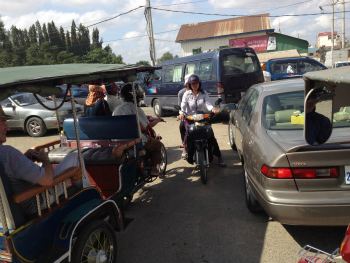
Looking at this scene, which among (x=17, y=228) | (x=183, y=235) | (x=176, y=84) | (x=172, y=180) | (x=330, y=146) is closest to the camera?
(x=17, y=228)

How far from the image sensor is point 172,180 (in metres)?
6.72

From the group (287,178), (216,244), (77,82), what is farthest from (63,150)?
(287,178)

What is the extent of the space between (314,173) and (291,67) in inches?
477

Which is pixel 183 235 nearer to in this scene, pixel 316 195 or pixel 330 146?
pixel 316 195

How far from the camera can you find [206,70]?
12.0 metres

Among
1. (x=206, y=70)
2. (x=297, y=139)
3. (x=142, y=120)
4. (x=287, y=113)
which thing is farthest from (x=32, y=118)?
(x=297, y=139)

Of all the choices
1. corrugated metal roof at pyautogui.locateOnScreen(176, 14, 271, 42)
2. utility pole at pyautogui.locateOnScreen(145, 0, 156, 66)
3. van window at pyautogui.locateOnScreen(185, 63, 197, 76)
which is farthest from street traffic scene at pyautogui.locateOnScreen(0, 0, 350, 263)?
corrugated metal roof at pyautogui.locateOnScreen(176, 14, 271, 42)

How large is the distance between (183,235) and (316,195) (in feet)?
5.25

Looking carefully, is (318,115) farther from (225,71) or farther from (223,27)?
(223,27)

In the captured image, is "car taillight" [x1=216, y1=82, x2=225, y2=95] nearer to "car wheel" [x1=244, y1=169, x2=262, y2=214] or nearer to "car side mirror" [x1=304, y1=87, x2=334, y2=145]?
"car wheel" [x1=244, y1=169, x2=262, y2=214]

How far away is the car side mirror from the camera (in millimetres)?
2984

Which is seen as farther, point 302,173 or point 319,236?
point 319,236

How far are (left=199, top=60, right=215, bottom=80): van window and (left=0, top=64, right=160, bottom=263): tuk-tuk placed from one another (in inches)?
307

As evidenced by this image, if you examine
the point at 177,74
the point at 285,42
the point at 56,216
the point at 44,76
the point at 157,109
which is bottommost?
the point at 157,109
